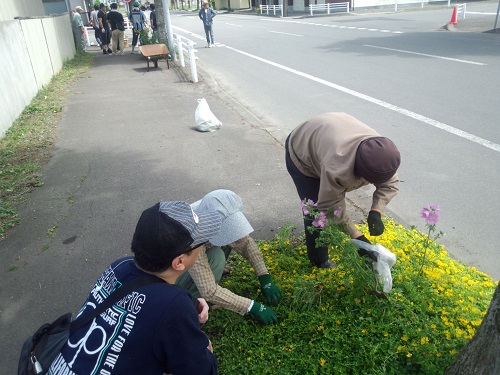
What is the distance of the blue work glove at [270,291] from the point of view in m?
2.89

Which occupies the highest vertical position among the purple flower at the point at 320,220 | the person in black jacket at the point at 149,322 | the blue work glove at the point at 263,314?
the person in black jacket at the point at 149,322

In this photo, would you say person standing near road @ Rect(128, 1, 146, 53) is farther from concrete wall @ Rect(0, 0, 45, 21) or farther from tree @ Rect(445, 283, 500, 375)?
tree @ Rect(445, 283, 500, 375)

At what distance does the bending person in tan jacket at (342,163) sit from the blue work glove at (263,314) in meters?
0.72

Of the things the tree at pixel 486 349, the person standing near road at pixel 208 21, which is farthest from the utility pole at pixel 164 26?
the tree at pixel 486 349

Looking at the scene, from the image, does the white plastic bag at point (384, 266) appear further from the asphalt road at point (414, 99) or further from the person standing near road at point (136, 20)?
the person standing near road at point (136, 20)

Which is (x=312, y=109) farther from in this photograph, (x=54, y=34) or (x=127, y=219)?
(x=54, y=34)

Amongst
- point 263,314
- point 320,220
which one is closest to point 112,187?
point 263,314

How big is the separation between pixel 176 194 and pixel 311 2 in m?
36.3

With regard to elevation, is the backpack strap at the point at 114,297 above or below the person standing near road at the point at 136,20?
below

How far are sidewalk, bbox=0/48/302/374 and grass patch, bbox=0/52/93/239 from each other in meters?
0.16

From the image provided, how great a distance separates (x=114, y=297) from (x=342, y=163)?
1452 mm

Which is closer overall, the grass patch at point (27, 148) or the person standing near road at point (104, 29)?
the grass patch at point (27, 148)

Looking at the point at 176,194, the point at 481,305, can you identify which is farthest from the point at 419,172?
the point at 176,194

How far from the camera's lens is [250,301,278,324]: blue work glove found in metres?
2.68
